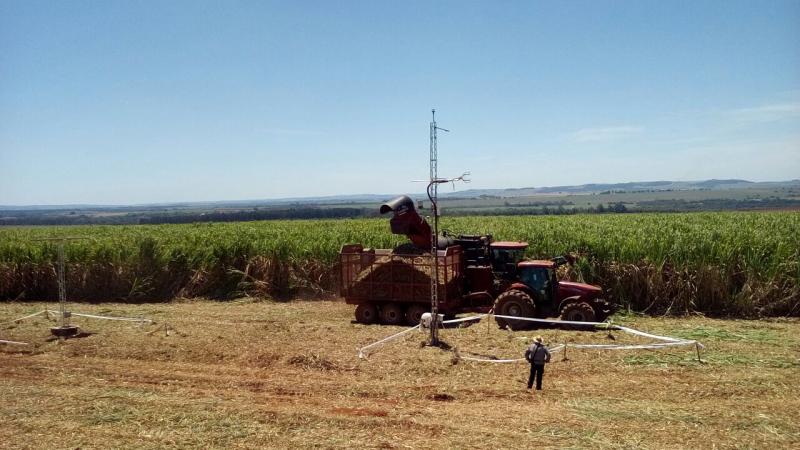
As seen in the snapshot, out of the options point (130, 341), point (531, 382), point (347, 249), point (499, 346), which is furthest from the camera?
point (347, 249)

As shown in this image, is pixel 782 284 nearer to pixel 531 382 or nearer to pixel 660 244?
pixel 660 244

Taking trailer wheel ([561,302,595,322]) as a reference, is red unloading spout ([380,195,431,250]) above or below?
above

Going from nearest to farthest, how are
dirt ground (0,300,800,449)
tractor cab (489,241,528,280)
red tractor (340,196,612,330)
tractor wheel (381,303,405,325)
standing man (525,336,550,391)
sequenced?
1. dirt ground (0,300,800,449)
2. standing man (525,336,550,391)
3. red tractor (340,196,612,330)
4. tractor wheel (381,303,405,325)
5. tractor cab (489,241,528,280)

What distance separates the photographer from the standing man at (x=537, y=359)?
34.4 feet

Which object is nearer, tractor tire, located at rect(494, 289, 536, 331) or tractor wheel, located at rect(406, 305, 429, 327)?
tractor tire, located at rect(494, 289, 536, 331)

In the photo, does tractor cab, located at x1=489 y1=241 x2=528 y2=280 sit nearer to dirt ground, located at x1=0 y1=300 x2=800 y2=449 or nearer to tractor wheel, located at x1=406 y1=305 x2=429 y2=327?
dirt ground, located at x1=0 y1=300 x2=800 y2=449

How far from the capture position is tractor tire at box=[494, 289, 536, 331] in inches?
608

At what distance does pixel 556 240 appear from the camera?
21.5 m

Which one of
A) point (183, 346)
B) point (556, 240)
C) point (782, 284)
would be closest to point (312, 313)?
point (183, 346)

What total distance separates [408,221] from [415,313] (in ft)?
9.26

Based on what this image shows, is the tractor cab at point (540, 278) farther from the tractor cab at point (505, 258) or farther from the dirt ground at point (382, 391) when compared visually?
the dirt ground at point (382, 391)

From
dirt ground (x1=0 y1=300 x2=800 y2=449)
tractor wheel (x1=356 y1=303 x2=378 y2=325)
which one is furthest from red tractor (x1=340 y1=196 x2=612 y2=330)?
dirt ground (x1=0 y1=300 x2=800 y2=449)

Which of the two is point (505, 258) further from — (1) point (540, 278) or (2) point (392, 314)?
(2) point (392, 314)

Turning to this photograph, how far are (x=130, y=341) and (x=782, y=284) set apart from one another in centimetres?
1927
